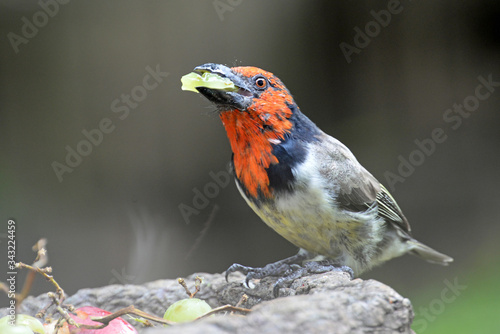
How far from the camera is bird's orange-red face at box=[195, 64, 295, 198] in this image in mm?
2381

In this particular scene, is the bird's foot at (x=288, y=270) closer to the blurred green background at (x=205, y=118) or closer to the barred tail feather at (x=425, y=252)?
the barred tail feather at (x=425, y=252)

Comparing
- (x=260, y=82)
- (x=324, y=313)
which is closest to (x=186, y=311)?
(x=324, y=313)

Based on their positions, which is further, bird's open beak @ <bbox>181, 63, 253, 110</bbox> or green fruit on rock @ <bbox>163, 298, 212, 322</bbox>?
bird's open beak @ <bbox>181, 63, 253, 110</bbox>

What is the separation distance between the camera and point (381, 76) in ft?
15.5

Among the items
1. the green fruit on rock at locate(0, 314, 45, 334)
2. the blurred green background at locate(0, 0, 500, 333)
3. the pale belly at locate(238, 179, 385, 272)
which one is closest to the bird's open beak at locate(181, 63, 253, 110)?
the pale belly at locate(238, 179, 385, 272)

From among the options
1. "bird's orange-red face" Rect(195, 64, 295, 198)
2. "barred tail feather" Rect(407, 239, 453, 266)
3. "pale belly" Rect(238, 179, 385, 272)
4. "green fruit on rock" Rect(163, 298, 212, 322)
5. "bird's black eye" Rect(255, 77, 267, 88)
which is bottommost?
"barred tail feather" Rect(407, 239, 453, 266)

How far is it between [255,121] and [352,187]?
0.56 m

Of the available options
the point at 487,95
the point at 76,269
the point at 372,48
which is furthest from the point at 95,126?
the point at 487,95

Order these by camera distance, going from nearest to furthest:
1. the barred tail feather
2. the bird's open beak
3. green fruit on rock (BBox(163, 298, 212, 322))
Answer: green fruit on rock (BBox(163, 298, 212, 322)), the bird's open beak, the barred tail feather

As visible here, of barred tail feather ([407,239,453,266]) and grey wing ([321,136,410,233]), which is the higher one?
grey wing ([321,136,410,233])

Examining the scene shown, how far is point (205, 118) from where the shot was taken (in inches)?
185

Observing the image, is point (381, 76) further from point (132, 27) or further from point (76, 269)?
point (76, 269)

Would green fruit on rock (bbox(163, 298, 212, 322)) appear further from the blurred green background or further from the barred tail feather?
the blurred green background

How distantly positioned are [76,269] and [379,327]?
12.6 ft
